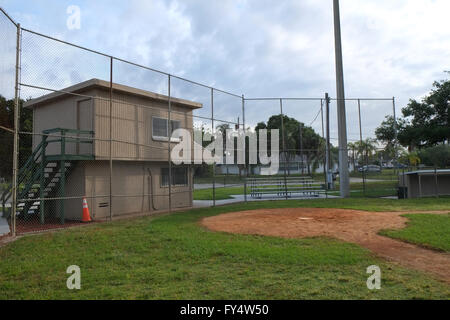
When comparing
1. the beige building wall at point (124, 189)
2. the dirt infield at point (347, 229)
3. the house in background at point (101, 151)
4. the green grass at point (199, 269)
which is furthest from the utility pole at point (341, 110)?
the green grass at point (199, 269)

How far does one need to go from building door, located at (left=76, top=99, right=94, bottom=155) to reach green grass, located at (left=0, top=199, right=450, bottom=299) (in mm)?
4105

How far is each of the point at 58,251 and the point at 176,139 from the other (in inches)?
324

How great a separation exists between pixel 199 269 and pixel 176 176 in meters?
9.71

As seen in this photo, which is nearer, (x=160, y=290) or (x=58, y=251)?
(x=160, y=290)

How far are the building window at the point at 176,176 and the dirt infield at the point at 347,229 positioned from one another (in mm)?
4319

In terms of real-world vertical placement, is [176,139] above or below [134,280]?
above

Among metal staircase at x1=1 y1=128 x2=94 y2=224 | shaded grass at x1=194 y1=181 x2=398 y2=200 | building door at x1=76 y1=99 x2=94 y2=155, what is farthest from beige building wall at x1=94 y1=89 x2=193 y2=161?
shaded grass at x1=194 y1=181 x2=398 y2=200

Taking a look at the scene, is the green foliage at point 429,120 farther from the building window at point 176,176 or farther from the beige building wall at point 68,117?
the beige building wall at point 68,117

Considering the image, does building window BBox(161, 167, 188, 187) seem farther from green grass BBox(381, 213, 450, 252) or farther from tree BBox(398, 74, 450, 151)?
tree BBox(398, 74, 450, 151)

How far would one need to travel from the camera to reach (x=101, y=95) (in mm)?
11227

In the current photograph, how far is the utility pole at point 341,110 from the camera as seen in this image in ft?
57.5

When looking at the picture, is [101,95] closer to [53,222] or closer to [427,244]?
[53,222]

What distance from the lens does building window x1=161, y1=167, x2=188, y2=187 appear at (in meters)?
14.0
